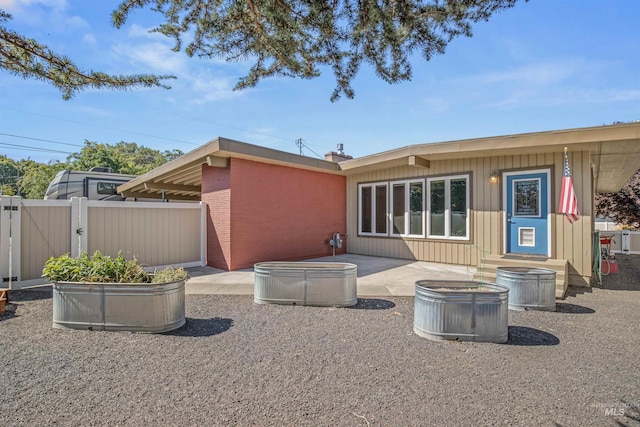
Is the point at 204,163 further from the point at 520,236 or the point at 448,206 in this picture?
the point at 520,236

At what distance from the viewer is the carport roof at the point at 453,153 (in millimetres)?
5750

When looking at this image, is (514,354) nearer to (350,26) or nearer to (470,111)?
(350,26)

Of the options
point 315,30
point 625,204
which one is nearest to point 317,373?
point 315,30

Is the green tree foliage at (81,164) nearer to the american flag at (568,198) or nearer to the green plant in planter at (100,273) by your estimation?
the green plant in planter at (100,273)

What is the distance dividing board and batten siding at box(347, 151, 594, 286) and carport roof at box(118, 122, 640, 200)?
314 millimetres

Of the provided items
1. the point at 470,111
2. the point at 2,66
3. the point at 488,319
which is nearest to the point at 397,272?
Answer: the point at 488,319

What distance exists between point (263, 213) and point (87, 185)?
21.9 ft

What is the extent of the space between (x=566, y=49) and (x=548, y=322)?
5118 mm

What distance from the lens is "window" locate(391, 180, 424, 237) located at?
8875 millimetres

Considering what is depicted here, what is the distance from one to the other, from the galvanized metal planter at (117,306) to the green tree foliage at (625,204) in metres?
16.4

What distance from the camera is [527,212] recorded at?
277 inches

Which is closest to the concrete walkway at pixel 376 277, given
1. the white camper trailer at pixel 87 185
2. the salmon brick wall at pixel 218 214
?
the salmon brick wall at pixel 218 214

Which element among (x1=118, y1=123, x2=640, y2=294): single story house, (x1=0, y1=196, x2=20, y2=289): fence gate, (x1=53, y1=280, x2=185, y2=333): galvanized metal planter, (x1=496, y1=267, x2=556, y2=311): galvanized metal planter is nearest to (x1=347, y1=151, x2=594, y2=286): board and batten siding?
(x1=118, y1=123, x2=640, y2=294): single story house

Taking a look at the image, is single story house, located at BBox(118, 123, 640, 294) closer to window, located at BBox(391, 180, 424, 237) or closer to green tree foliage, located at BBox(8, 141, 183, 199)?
window, located at BBox(391, 180, 424, 237)
